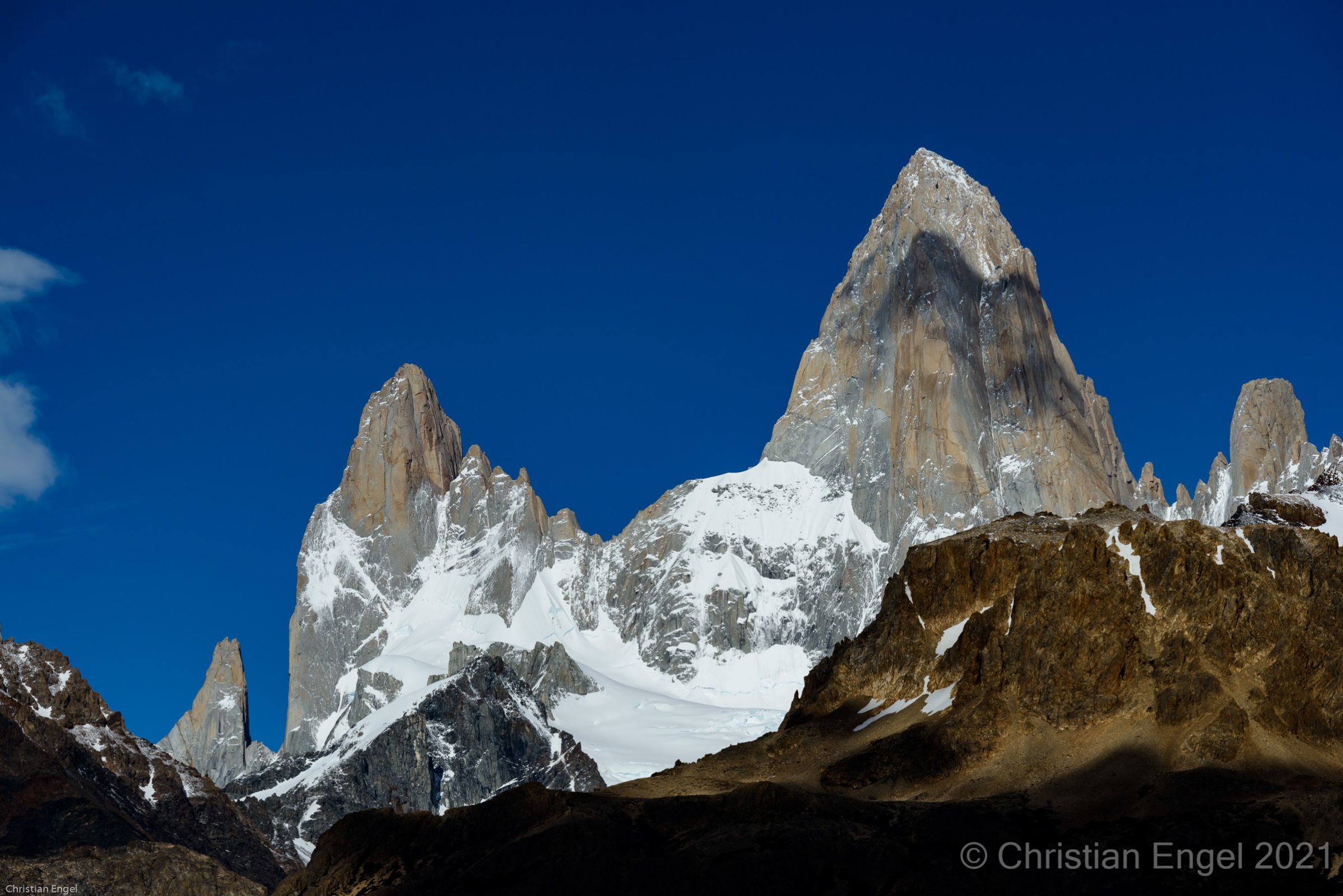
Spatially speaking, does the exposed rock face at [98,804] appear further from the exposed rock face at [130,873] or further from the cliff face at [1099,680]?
the cliff face at [1099,680]

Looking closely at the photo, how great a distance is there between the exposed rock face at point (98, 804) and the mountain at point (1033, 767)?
49410 millimetres

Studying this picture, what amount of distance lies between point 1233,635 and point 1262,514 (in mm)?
24130

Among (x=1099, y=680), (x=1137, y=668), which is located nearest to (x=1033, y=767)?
(x=1099, y=680)

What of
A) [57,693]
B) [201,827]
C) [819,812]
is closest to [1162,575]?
[819,812]

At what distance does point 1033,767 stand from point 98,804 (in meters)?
93.7

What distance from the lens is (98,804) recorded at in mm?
161750

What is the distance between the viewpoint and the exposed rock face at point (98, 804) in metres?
149

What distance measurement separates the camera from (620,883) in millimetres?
90500

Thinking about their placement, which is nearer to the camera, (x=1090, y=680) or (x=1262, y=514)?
(x=1090, y=680)

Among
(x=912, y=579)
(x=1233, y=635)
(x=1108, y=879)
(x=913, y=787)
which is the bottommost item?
(x=1108, y=879)

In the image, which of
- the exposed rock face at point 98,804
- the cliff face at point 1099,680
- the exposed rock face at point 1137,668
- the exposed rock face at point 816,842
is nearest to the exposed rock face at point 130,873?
the exposed rock face at point 98,804

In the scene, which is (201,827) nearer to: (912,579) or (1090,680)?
(912,579)

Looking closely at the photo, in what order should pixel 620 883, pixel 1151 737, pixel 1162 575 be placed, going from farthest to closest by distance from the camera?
pixel 1162 575 < pixel 1151 737 < pixel 620 883

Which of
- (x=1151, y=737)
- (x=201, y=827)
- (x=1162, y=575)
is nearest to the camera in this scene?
(x=1151, y=737)
